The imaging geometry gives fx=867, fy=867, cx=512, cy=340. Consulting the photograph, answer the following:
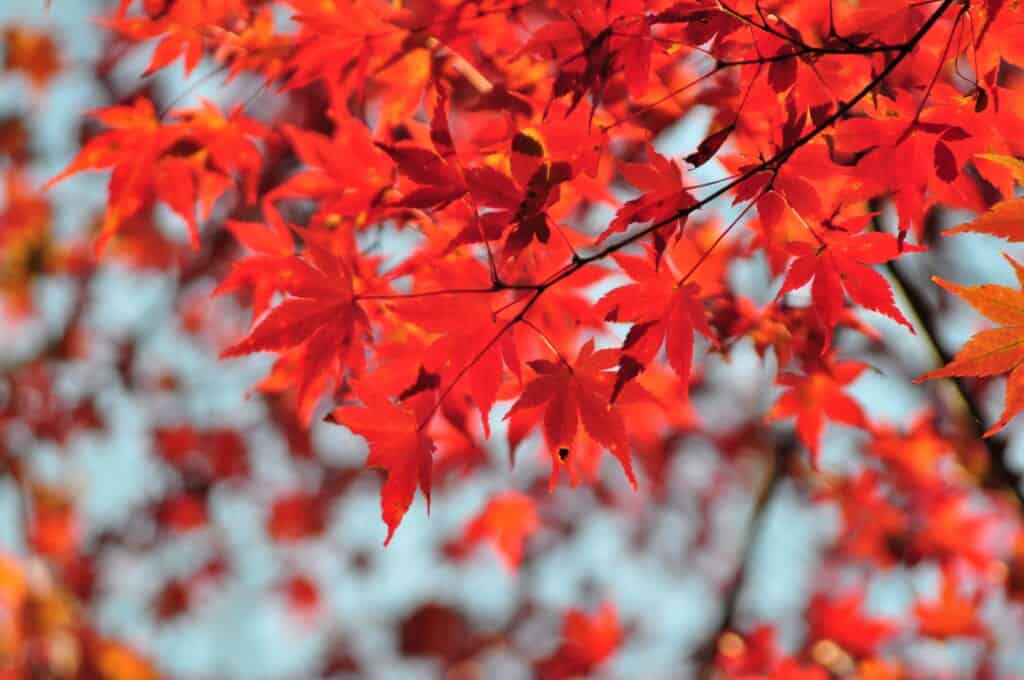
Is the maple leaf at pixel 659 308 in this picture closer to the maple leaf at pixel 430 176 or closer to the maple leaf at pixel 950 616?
the maple leaf at pixel 430 176

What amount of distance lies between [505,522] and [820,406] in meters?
1.64

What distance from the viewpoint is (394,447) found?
3.64 feet

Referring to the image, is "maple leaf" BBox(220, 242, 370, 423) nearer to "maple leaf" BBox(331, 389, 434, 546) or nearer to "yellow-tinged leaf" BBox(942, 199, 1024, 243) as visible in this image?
"maple leaf" BBox(331, 389, 434, 546)

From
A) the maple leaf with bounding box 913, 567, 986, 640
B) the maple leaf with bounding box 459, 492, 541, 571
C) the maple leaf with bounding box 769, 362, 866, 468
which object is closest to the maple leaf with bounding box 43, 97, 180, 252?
the maple leaf with bounding box 769, 362, 866, 468

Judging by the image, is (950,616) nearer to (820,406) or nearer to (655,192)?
(820,406)

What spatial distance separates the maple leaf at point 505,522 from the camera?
298 centimetres

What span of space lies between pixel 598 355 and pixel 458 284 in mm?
212

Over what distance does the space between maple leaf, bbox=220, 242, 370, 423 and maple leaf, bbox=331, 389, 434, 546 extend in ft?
0.30

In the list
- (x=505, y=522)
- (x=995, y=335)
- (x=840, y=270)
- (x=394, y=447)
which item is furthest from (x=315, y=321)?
(x=505, y=522)

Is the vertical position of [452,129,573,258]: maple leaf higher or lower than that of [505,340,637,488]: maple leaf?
higher

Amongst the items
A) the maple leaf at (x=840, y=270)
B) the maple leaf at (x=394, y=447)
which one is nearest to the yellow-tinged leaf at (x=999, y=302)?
the maple leaf at (x=840, y=270)

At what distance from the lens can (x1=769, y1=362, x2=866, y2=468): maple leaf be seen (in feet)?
5.41

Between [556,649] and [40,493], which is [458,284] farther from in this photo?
[40,493]

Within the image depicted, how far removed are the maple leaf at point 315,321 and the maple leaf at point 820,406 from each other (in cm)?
87
